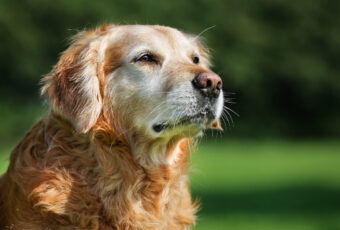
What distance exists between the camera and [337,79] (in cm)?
2720

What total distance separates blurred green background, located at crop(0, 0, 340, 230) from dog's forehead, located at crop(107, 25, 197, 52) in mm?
13070

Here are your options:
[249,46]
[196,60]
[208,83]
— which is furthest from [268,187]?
[249,46]

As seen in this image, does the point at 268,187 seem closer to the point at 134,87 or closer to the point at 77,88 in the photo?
the point at 134,87

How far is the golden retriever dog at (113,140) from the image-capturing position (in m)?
3.96

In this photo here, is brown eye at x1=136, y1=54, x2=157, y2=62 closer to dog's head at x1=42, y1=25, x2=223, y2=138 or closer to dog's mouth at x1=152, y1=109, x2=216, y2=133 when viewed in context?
dog's head at x1=42, y1=25, x2=223, y2=138

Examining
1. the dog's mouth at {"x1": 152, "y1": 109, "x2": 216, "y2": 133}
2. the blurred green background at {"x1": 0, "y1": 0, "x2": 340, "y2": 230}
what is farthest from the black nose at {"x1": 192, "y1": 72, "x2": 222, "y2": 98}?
the blurred green background at {"x1": 0, "y1": 0, "x2": 340, "y2": 230}

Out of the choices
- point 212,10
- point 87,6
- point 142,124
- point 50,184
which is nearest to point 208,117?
point 142,124

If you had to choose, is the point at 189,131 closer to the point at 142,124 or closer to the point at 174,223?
the point at 142,124

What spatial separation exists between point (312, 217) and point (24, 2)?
64.3ft

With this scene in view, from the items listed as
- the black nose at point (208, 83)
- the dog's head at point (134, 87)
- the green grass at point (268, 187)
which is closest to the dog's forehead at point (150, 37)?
the dog's head at point (134, 87)

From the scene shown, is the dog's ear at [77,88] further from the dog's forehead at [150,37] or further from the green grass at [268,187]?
the green grass at [268,187]

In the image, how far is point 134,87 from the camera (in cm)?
424

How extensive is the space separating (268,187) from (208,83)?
28.4 ft

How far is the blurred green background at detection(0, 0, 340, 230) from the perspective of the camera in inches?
861
